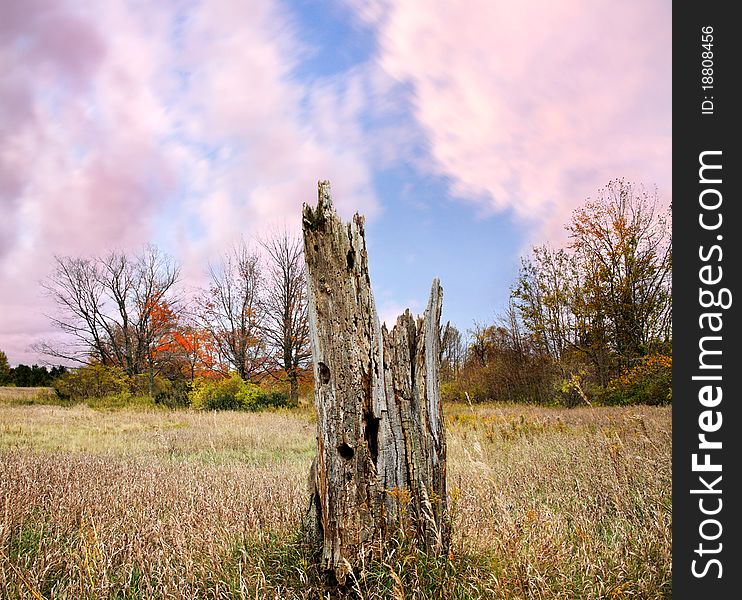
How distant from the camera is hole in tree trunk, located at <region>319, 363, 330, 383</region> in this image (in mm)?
3146

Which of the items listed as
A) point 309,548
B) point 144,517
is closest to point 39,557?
point 144,517

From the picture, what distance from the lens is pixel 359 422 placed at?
10.2 feet

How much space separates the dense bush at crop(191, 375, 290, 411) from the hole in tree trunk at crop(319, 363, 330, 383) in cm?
1860

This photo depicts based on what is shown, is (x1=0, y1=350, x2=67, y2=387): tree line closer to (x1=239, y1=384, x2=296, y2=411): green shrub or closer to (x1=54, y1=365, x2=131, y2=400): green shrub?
(x1=54, y1=365, x2=131, y2=400): green shrub

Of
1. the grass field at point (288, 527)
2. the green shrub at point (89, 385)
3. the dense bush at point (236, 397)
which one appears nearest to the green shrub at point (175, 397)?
the dense bush at point (236, 397)

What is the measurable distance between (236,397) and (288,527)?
18.4 meters

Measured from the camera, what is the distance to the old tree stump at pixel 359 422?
303cm

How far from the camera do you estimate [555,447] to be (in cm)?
794

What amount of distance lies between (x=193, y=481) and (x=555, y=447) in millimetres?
5485
